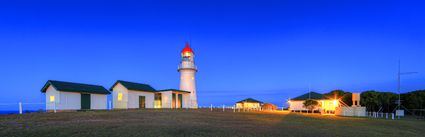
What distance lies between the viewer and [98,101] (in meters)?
28.5

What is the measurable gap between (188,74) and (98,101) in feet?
50.9

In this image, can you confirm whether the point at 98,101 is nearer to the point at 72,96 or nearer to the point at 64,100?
the point at 72,96

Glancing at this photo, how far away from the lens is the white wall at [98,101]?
27766 millimetres

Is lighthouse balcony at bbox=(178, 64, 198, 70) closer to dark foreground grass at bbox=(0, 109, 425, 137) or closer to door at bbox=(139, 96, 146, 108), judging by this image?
door at bbox=(139, 96, 146, 108)

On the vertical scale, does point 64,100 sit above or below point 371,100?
above

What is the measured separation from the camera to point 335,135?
10.5m

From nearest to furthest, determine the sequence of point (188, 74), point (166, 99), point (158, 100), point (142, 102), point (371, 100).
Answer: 1. point (142, 102)
2. point (166, 99)
3. point (158, 100)
4. point (188, 74)
5. point (371, 100)

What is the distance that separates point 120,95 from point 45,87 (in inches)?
317

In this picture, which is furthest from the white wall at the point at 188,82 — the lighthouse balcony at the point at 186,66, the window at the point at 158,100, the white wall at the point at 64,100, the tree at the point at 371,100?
the tree at the point at 371,100

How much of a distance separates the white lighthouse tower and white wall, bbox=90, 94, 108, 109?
13.8 meters

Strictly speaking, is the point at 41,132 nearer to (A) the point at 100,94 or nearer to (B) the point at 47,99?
(B) the point at 47,99

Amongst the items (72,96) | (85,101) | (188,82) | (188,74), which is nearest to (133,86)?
(85,101)

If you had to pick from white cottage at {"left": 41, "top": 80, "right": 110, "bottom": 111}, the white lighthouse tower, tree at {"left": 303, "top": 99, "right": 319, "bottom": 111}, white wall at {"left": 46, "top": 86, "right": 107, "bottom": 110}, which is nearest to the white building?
the white lighthouse tower

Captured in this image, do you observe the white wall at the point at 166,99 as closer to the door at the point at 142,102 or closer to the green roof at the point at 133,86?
the green roof at the point at 133,86
